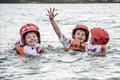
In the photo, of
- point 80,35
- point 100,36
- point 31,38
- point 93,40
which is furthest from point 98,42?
point 31,38

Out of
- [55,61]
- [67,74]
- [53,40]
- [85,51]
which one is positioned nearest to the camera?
[67,74]

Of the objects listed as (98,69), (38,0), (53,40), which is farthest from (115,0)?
(98,69)

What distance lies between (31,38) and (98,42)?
234 centimetres

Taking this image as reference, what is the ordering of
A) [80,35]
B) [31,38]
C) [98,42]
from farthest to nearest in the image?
[80,35]
[98,42]
[31,38]

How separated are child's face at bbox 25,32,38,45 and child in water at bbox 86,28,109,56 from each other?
188 centimetres

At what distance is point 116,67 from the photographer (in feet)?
50.1

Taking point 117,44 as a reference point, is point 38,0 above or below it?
above

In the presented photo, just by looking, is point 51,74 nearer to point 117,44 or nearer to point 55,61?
point 55,61

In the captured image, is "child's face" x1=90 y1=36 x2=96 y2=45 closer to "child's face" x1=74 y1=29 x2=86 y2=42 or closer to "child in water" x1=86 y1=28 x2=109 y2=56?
"child in water" x1=86 y1=28 x2=109 y2=56

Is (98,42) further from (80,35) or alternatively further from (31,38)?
(31,38)

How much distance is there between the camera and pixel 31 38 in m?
16.7

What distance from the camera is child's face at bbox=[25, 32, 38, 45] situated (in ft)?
54.6

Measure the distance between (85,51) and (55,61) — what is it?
171 centimetres

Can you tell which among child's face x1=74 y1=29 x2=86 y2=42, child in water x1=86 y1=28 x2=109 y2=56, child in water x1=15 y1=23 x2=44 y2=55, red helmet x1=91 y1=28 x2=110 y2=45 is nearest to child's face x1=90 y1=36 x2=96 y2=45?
child in water x1=86 y1=28 x2=109 y2=56
